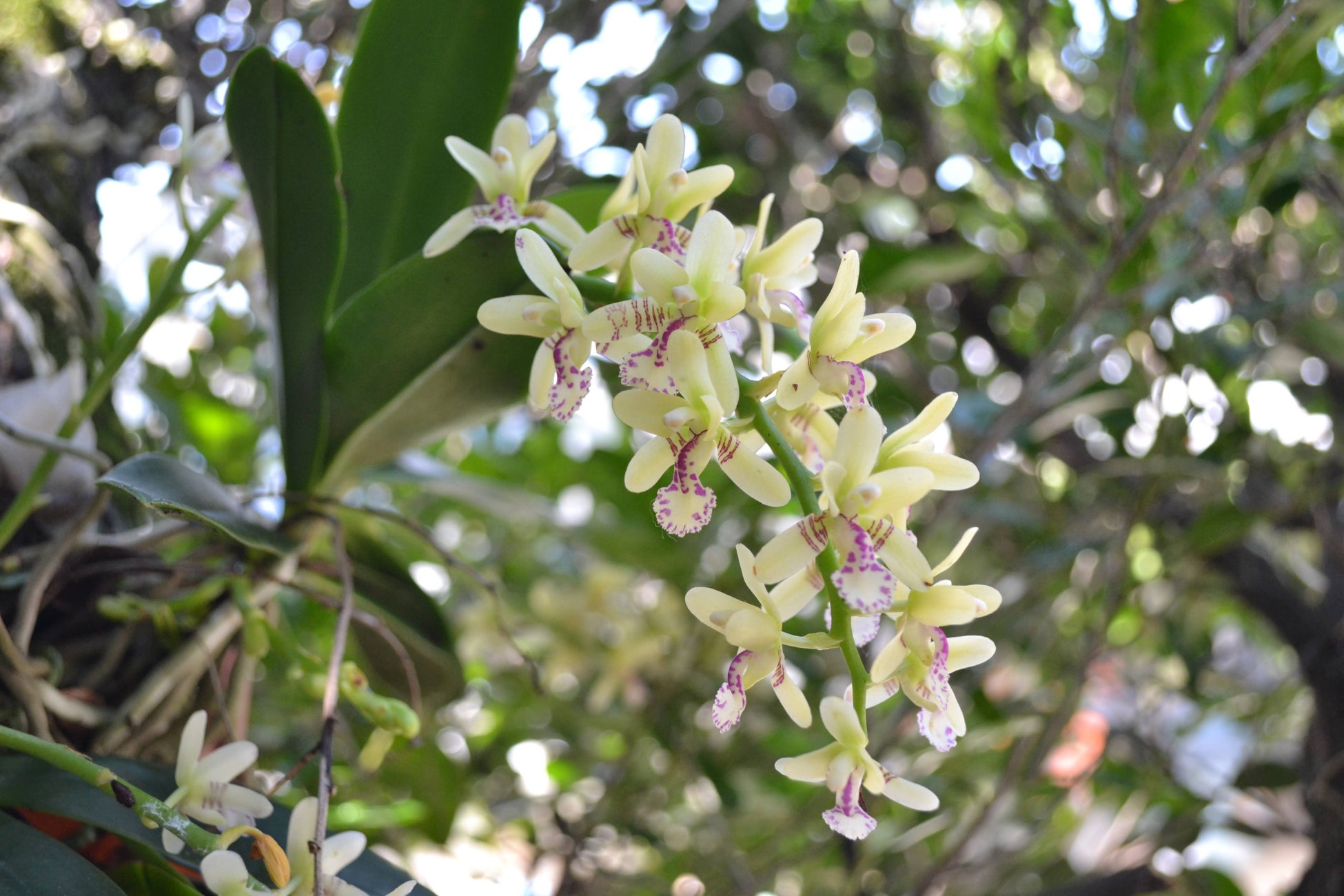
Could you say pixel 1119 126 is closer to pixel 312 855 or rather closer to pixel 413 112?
pixel 413 112

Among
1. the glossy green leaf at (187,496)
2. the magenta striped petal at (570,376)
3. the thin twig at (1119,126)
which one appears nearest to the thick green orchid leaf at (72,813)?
the glossy green leaf at (187,496)

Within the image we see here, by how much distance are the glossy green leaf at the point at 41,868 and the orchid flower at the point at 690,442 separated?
0.27 m

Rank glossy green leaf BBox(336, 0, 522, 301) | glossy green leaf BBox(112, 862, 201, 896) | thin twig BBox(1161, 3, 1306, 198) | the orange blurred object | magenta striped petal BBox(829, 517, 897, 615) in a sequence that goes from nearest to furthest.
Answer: magenta striped petal BBox(829, 517, 897, 615), glossy green leaf BBox(112, 862, 201, 896), glossy green leaf BBox(336, 0, 522, 301), thin twig BBox(1161, 3, 1306, 198), the orange blurred object

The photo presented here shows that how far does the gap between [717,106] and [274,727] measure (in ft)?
3.30

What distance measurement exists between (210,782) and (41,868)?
65 millimetres

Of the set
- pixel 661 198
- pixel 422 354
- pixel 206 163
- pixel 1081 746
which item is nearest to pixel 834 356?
pixel 661 198

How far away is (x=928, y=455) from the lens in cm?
39

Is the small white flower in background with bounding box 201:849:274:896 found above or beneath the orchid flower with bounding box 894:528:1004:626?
beneath

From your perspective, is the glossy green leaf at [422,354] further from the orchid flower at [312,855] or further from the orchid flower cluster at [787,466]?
the orchid flower at [312,855]

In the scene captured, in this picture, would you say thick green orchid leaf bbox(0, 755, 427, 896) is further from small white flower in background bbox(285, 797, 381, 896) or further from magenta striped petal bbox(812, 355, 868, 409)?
magenta striped petal bbox(812, 355, 868, 409)

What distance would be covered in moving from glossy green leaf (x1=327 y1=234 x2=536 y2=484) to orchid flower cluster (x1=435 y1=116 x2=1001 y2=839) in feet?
0.23

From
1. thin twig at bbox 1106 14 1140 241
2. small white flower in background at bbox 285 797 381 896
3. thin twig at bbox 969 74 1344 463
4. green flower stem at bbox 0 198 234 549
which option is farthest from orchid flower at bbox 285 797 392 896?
thin twig at bbox 1106 14 1140 241

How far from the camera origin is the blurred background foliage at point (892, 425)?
0.78 metres

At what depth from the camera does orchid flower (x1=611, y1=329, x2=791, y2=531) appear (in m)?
0.37
